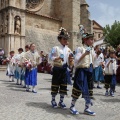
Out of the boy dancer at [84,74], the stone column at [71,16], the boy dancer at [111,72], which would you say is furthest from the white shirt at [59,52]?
the stone column at [71,16]

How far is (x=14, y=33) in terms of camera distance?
19.9 meters

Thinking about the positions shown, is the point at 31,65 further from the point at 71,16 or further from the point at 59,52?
the point at 71,16

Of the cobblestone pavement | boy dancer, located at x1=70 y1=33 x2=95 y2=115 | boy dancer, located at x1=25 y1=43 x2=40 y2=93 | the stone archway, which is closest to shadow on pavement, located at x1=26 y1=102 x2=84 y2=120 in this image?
the cobblestone pavement

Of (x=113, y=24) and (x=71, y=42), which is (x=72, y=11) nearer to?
(x=71, y=42)

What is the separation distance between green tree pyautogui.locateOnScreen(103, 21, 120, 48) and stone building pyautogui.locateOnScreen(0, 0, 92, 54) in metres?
9.47

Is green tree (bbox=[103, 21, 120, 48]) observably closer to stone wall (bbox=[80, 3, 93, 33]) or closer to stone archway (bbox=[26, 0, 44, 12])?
stone wall (bbox=[80, 3, 93, 33])

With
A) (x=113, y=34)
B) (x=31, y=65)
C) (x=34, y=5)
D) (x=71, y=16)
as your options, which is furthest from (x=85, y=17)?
(x=31, y=65)

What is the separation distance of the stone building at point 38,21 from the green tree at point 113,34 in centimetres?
947

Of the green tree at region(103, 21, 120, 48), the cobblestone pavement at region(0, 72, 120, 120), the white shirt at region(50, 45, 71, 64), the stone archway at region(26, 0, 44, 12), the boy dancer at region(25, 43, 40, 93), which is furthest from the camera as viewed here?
the green tree at region(103, 21, 120, 48)

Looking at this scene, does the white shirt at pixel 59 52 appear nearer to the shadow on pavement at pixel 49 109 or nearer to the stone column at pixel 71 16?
the shadow on pavement at pixel 49 109

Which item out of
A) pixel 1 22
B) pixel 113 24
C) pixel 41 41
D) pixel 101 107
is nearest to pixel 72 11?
pixel 41 41

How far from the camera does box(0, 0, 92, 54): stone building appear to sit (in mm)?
19906

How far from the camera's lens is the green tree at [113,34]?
36.8 metres

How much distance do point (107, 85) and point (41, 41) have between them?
591 inches
